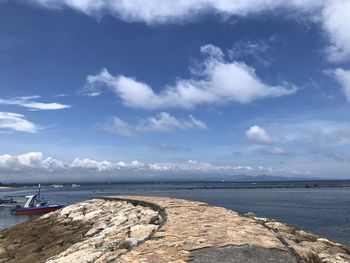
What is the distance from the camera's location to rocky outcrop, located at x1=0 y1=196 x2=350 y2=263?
267 inches

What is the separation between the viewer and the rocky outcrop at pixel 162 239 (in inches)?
267

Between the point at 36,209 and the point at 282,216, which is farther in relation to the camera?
the point at 36,209

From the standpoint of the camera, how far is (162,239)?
7.81 metres

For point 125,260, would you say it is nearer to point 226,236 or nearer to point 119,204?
point 226,236

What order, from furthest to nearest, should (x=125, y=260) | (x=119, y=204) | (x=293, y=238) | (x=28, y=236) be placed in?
(x=119, y=204)
(x=28, y=236)
(x=293, y=238)
(x=125, y=260)

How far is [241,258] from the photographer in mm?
6496

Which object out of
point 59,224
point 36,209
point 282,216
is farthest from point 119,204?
point 36,209

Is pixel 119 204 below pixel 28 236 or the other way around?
the other way around

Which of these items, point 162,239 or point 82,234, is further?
point 82,234

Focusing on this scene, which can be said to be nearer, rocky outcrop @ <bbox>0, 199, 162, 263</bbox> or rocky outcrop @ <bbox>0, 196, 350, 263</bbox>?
rocky outcrop @ <bbox>0, 196, 350, 263</bbox>

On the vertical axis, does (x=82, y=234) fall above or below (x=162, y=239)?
below

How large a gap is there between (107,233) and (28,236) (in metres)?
6.12

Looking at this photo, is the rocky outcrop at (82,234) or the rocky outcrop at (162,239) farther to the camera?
the rocky outcrop at (82,234)

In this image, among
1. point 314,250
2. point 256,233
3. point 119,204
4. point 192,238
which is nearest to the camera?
point 192,238
